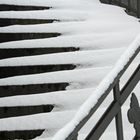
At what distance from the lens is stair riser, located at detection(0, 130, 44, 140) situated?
3512 millimetres

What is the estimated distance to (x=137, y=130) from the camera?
193 cm

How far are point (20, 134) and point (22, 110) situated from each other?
27 cm

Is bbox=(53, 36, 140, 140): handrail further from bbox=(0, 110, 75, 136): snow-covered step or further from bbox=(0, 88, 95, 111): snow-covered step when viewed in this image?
bbox=(0, 88, 95, 111): snow-covered step

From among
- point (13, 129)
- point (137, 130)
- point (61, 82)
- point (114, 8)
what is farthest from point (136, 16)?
point (137, 130)

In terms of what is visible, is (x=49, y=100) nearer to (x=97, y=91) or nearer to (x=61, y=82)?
(x=61, y=82)

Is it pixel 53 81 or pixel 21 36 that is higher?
pixel 21 36

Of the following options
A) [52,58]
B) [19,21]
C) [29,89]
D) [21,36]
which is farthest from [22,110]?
[19,21]

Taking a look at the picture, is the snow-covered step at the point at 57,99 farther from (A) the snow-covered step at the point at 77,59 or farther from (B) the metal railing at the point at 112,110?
(B) the metal railing at the point at 112,110

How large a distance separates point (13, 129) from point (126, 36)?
168 cm

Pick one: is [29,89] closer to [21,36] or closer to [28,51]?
[28,51]

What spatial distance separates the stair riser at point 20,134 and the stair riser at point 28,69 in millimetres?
762

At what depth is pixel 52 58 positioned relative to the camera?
417 centimetres

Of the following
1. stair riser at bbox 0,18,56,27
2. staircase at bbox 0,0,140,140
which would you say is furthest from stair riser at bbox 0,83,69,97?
stair riser at bbox 0,18,56,27

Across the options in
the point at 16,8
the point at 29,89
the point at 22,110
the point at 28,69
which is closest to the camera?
the point at 22,110
